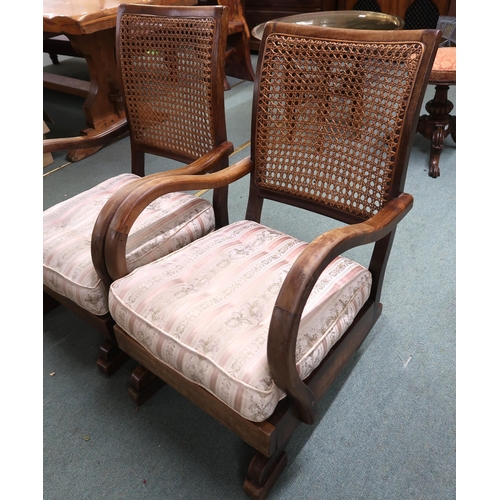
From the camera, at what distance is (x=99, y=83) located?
2732 mm

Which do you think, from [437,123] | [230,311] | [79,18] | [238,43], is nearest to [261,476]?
[230,311]

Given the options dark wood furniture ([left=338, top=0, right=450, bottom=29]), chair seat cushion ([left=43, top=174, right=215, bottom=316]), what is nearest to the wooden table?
chair seat cushion ([left=43, top=174, right=215, bottom=316])

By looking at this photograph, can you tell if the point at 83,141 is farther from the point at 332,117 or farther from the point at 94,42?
the point at 94,42

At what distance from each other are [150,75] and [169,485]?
4.16 ft

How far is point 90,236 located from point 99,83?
1.90 metres

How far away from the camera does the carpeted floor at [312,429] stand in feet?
3.46

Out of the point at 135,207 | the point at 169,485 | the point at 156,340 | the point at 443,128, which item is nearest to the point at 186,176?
the point at 135,207

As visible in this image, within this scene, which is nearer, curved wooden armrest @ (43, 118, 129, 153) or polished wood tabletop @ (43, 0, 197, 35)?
curved wooden armrest @ (43, 118, 129, 153)

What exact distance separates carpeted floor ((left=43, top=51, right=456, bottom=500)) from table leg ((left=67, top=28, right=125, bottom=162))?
1.65 m

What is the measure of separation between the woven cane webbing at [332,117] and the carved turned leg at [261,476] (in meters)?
0.68

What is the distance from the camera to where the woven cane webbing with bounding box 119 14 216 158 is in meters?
1.27

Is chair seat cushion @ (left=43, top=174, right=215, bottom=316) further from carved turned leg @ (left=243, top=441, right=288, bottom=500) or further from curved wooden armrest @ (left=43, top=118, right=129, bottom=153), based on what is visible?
carved turned leg @ (left=243, top=441, right=288, bottom=500)

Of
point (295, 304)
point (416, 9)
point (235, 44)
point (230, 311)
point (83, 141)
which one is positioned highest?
point (416, 9)

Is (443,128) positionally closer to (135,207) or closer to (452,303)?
(452,303)
